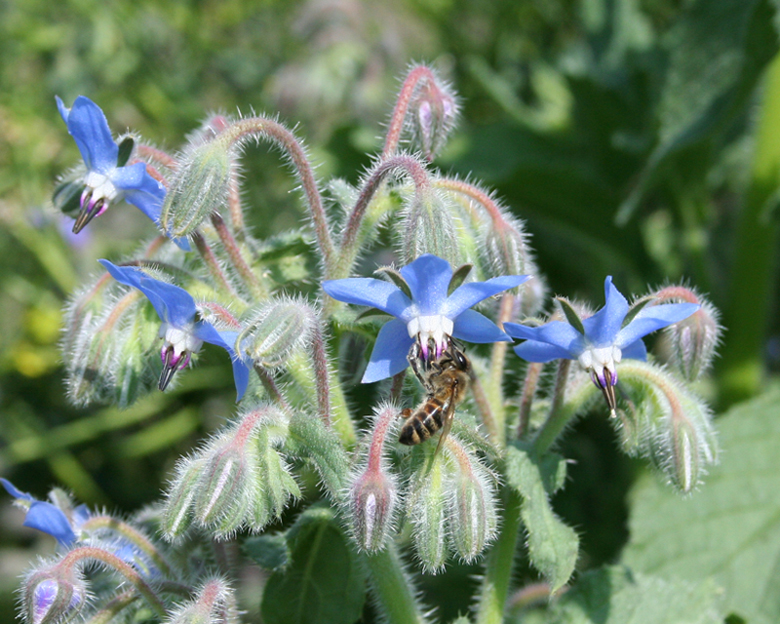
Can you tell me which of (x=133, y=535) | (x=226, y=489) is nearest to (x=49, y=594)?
(x=133, y=535)

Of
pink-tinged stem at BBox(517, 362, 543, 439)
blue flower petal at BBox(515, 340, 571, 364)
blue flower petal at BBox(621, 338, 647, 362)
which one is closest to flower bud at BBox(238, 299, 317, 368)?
blue flower petal at BBox(515, 340, 571, 364)

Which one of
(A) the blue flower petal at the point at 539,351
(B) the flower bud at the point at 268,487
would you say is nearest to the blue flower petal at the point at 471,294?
(A) the blue flower petal at the point at 539,351

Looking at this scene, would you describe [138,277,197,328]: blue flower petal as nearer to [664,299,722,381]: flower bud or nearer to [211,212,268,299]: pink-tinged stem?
[211,212,268,299]: pink-tinged stem

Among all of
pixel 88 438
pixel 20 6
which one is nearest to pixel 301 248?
pixel 88 438

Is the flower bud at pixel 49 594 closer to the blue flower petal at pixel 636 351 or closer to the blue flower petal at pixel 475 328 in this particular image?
the blue flower petal at pixel 475 328

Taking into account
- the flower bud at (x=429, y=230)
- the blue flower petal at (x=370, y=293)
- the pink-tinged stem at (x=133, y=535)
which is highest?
the flower bud at (x=429, y=230)

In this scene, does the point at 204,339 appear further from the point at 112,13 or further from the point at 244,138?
the point at 112,13
